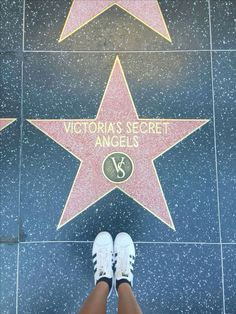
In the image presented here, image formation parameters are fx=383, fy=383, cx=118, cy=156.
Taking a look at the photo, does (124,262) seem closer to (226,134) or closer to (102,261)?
(102,261)

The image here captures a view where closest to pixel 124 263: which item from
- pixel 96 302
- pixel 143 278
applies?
pixel 143 278

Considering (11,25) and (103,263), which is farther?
(11,25)

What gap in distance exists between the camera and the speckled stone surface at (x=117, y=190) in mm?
1602

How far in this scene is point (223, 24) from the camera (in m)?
1.72

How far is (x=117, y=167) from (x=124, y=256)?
373 mm

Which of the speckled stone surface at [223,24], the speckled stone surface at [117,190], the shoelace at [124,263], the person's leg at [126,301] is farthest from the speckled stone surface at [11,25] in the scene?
the person's leg at [126,301]

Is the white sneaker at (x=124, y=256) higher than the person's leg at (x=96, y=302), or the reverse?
the white sneaker at (x=124, y=256)

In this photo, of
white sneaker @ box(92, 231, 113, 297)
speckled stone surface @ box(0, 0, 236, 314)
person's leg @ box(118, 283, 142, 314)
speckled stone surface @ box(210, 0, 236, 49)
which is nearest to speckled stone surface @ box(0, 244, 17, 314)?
speckled stone surface @ box(0, 0, 236, 314)

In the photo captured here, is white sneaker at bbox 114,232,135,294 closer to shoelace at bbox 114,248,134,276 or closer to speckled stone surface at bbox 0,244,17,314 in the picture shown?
shoelace at bbox 114,248,134,276

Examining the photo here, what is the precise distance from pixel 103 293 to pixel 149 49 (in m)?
1.05

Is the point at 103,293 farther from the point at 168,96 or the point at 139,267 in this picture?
the point at 168,96

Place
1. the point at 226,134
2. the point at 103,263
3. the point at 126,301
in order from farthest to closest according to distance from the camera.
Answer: the point at 226,134 < the point at 103,263 < the point at 126,301

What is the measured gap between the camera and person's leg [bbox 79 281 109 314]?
4.47 feet

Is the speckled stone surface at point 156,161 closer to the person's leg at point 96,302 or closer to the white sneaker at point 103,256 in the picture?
the white sneaker at point 103,256
